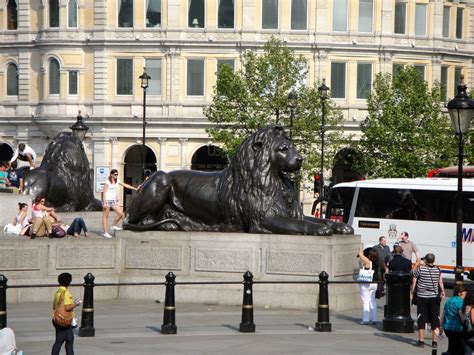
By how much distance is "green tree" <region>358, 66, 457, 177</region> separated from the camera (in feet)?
235

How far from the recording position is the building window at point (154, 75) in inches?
3268

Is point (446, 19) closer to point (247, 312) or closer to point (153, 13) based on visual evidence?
point (153, 13)

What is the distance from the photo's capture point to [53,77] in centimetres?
8400

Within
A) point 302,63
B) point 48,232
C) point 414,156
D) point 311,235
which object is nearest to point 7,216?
point 48,232

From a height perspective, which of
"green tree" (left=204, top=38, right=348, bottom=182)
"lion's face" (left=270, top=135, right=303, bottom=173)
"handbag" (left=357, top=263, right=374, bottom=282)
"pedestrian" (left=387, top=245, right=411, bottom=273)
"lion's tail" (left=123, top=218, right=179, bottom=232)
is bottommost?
"handbag" (left=357, top=263, right=374, bottom=282)

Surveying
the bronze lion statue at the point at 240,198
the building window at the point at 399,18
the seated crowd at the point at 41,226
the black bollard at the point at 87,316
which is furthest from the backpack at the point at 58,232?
the building window at the point at 399,18

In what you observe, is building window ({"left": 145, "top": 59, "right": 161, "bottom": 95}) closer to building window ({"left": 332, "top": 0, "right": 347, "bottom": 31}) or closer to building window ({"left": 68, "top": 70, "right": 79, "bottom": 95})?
building window ({"left": 68, "top": 70, "right": 79, "bottom": 95})

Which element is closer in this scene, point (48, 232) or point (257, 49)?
point (48, 232)

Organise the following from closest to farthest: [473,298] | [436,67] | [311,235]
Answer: [473,298], [311,235], [436,67]

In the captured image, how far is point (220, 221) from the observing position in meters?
28.8

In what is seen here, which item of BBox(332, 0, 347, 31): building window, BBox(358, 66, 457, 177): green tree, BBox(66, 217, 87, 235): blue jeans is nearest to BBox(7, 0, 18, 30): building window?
BBox(332, 0, 347, 31): building window

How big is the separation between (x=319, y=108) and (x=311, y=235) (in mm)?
46936

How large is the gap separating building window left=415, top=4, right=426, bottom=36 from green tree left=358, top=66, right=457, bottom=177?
10.8m

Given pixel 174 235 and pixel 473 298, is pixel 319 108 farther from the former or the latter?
pixel 473 298
